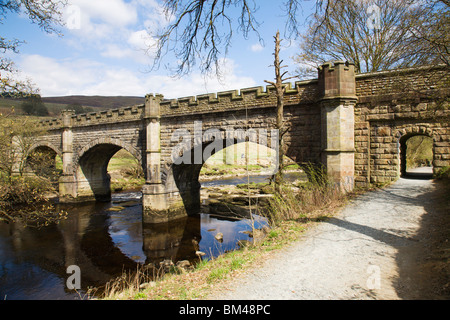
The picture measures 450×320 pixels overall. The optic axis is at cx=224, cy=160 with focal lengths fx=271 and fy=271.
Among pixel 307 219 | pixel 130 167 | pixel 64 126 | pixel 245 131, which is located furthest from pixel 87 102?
pixel 307 219

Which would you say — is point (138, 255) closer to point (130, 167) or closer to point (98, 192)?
point (98, 192)

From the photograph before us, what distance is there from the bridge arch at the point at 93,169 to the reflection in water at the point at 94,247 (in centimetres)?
378

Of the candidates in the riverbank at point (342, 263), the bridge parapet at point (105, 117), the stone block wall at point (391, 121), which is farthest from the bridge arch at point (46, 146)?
the stone block wall at point (391, 121)

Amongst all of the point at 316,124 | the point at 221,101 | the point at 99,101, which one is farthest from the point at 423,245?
the point at 99,101

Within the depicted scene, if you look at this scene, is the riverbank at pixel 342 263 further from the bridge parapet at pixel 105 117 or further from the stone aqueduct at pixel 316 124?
the bridge parapet at pixel 105 117

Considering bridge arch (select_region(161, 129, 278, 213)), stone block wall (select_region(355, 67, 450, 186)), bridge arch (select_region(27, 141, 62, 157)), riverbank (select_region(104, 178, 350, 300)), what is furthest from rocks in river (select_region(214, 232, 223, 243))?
bridge arch (select_region(27, 141, 62, 157))

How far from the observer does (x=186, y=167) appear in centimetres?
1471

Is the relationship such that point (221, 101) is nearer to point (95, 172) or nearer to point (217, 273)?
point (217, 273)

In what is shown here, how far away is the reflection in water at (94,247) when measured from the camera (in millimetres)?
8375

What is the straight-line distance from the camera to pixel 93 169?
20250 millimetres

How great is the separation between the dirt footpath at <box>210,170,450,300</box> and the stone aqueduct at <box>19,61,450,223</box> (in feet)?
8.49

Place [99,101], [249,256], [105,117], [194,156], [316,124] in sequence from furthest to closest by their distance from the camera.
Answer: [99,101], [105,117], [194,156], [316,124], [249,256]

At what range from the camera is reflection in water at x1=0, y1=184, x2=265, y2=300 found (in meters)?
8.38

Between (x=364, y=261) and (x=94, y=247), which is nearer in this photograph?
(x=364, y=261)
